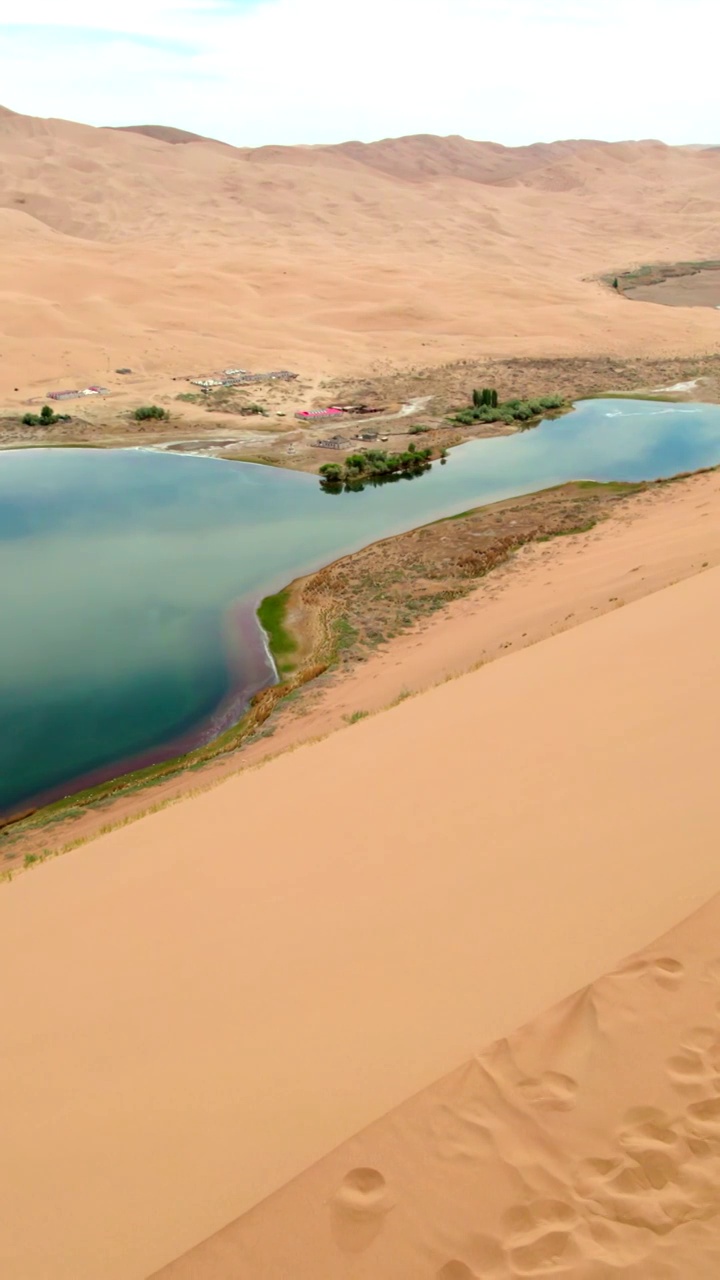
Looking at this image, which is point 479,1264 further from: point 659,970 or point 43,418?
point 43,418

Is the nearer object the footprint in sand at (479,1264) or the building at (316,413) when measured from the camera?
the footprint in sand at (479,1264)

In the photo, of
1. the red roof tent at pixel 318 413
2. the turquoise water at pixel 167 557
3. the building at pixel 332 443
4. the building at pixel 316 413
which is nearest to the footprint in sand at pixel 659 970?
the turquoise water at pixel 167 557

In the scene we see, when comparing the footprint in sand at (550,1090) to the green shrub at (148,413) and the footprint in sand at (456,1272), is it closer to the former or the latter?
the footprint in sand at (456,1272)

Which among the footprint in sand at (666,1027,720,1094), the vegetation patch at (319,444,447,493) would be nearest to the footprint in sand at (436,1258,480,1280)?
the footprint in sand at (666,1027,720,1094)

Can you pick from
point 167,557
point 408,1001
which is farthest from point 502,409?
point 408,1001

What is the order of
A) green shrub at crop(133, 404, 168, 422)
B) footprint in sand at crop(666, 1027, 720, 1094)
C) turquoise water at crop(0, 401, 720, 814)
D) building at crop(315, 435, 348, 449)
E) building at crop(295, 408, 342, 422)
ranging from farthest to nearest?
building at crop(295, 408, 342, 422)
green shrub at crop(133, 404, 168, 422)
building at crop(315, 435, 348, 449)
turquoise water at crop(0, 401, 720, 814)
footprint in sand at crop(666, 1027, 720, 1094)

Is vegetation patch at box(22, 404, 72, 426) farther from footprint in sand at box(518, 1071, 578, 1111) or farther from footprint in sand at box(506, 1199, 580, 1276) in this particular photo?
footprint in sand at box(506, 1199, 580, 1276)
